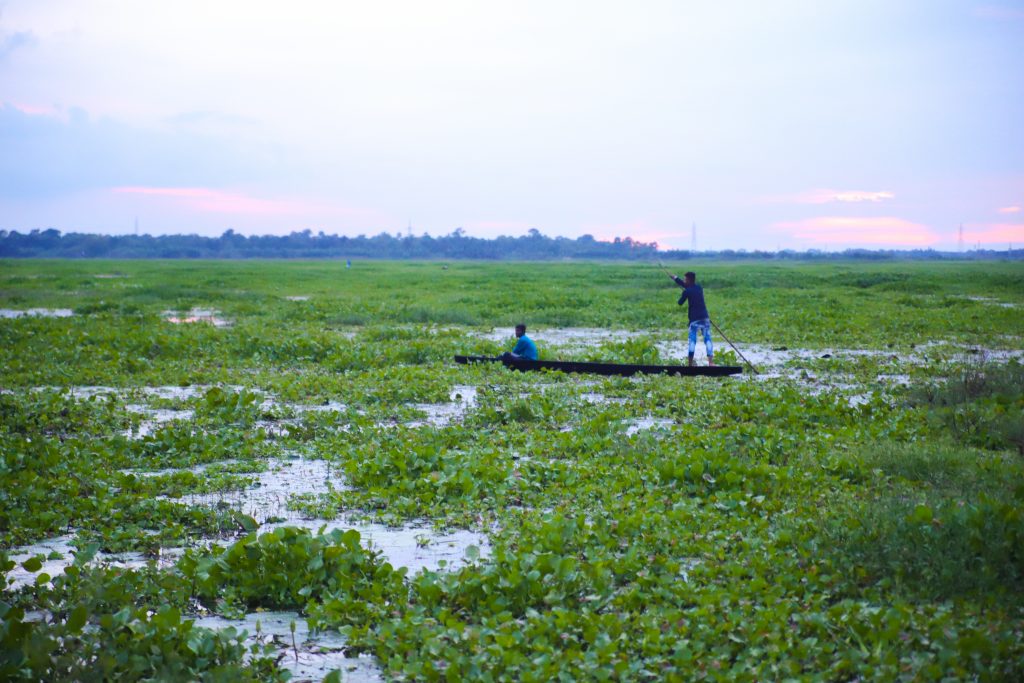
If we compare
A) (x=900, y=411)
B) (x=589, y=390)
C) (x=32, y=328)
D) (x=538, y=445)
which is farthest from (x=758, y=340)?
(x=32, y=328)

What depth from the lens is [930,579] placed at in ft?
18.2

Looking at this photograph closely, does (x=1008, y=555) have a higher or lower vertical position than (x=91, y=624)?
higher

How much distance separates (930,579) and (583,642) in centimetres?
230

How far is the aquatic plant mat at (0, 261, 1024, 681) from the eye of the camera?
4938mm

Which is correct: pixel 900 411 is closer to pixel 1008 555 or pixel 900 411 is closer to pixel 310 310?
pixel 1008 555

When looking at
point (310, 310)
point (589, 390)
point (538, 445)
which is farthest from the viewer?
point (310, 310)

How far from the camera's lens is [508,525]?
7184 millimetres

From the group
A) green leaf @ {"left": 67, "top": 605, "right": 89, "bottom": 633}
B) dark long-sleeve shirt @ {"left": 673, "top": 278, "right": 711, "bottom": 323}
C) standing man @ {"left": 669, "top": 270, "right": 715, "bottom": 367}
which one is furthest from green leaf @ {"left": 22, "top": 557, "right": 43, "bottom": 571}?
dark long-sleeve shirt @ {"left": 673, "top": 278, "right": 711, "bottom": 323}

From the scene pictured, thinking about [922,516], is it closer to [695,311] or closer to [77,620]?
[77,620]

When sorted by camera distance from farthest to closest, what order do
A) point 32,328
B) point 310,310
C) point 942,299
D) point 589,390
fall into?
point 942,299, point 310,310, point 32,328, point 589,390

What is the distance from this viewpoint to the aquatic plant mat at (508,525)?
16.2 ft

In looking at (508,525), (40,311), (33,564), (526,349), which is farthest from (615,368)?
(40,311)

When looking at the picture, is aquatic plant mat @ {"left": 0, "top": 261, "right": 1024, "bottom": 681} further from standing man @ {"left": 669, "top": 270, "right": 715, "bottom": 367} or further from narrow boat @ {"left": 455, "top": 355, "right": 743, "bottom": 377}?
standing man @ {"left": 669, "top": 270, "right": 715, "bottom": 367}

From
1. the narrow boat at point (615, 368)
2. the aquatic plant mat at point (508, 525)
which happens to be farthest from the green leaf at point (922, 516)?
the narrow boat at point (615, 368)
